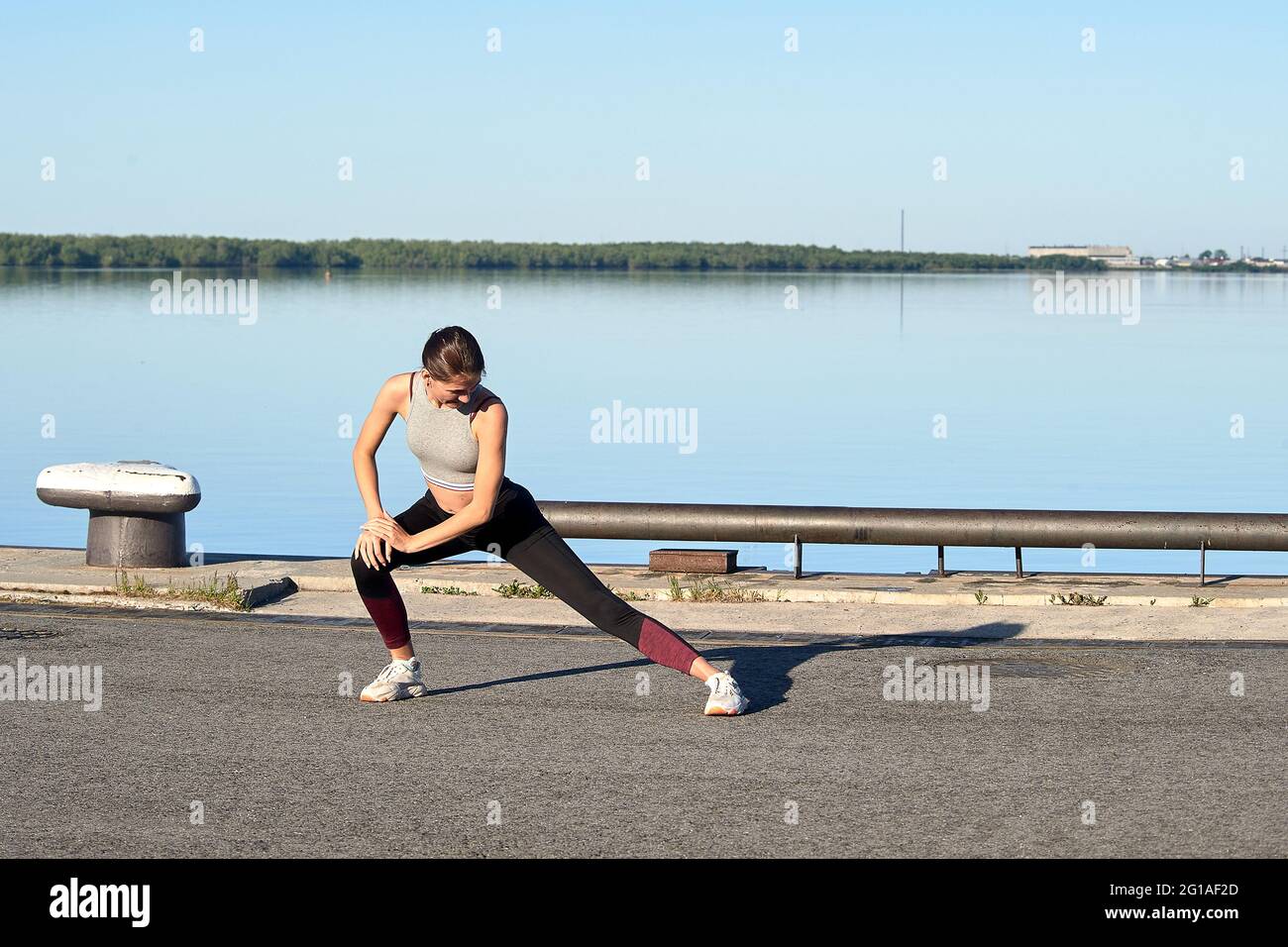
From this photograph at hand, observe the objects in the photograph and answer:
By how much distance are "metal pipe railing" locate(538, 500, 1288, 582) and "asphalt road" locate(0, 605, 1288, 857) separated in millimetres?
2482

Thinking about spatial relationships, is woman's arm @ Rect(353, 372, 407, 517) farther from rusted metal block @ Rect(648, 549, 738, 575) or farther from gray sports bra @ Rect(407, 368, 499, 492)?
rusted metal block @ Rect(648, 549, 738, 575)

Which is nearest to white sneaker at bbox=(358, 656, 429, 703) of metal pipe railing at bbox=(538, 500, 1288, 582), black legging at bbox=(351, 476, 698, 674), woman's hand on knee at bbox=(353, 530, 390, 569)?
black legging at bbox=(351, 476, 698, 674)

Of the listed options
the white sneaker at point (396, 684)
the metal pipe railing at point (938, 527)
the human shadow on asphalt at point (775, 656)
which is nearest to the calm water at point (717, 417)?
the metal pipe railing at point (938, 527)

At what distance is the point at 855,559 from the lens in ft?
72.1

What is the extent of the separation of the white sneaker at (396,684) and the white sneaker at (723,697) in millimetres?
1483

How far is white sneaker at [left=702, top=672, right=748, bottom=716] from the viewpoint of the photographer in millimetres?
8500

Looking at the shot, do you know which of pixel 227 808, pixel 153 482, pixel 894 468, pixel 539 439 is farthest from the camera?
pixel 539 439

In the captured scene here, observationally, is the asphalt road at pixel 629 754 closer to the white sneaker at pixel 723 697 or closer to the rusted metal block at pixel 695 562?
the white sneaker at pixel 723 697

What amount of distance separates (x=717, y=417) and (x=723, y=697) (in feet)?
100

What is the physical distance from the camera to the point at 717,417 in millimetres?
38938

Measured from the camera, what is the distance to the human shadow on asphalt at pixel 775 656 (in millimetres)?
9234
